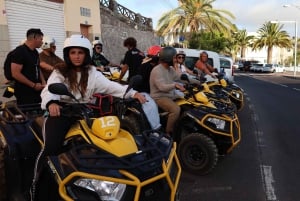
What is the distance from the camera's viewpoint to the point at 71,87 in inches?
135

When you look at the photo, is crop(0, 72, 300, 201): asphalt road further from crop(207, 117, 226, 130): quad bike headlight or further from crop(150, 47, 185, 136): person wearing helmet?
crop(150, 47, 185, 136): person wearing helmet

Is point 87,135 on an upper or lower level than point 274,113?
upper

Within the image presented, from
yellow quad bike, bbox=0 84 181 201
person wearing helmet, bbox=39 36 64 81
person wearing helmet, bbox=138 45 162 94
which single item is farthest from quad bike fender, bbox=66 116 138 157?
person wearing helmet, bbox=39 36 64 81

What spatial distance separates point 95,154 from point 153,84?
3.19 metres

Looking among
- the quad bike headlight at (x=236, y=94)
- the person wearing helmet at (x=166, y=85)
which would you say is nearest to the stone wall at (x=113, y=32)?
the quad bike headlight at (x=236, y=94)

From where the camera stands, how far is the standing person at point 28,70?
220 inches

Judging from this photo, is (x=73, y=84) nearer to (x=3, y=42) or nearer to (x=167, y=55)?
(x=167, y=55)

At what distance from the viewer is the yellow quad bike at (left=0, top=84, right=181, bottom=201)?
8.75 ft

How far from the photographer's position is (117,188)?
8.79 ft

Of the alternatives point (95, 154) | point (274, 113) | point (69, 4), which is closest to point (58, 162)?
point (95, 154)

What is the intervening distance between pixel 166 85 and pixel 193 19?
30.0 metres

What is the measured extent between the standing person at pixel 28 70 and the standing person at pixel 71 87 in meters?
2.33

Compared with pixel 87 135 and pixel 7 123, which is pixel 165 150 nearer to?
pixel 87 135

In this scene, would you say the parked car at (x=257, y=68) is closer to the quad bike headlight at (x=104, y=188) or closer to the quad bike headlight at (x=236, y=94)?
the quad bike headlight at (x=236, y=94)
